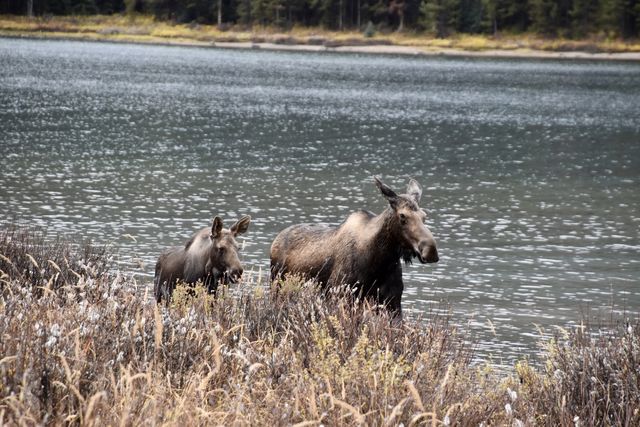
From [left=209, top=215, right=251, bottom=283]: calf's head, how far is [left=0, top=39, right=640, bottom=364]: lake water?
11.9ft

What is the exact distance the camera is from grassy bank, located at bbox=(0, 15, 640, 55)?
140875mm

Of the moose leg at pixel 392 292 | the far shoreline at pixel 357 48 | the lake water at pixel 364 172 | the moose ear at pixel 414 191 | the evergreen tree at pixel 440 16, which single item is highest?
the evergreen tree at pixel 440 16

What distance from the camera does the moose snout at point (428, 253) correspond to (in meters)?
10.6

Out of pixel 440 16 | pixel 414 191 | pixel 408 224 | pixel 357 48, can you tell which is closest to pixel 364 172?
pixel 414 191

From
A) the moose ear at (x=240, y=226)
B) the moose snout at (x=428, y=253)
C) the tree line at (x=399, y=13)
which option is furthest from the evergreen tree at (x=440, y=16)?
the moose snout at (x=428, y=253)

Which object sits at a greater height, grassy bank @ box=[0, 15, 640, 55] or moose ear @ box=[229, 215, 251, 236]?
grassy bank @ box=[0, 15, 640, 55]

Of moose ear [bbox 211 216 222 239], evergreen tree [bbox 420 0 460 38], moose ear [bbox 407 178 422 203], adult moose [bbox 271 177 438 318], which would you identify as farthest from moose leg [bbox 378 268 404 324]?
evergreen tree [bbox 420 0 460 38]

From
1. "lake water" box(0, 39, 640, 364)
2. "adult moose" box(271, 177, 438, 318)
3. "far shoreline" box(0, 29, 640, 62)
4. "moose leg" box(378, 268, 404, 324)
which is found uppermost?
"far shoreline" box(0, 29, 640, 62)

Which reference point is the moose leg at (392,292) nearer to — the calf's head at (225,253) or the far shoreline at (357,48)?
the calf's head at (225,253)

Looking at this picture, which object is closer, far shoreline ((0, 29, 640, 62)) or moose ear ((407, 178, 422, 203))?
moose ear ((407, 178, 422, 203))

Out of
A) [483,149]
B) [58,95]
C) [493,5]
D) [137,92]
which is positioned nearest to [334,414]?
[483,149]

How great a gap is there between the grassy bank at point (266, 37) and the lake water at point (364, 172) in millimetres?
57592

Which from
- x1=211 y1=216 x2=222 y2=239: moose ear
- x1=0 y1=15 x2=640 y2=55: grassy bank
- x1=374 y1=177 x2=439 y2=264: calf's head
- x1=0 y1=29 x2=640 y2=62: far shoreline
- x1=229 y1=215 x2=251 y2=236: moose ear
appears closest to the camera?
x1=374 y1=177 x2=439 y2=264: calf's head

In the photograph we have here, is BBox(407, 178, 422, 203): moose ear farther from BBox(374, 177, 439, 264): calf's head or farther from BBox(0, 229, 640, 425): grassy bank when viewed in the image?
BBox(0, 229, 640, 425): grassy bank
